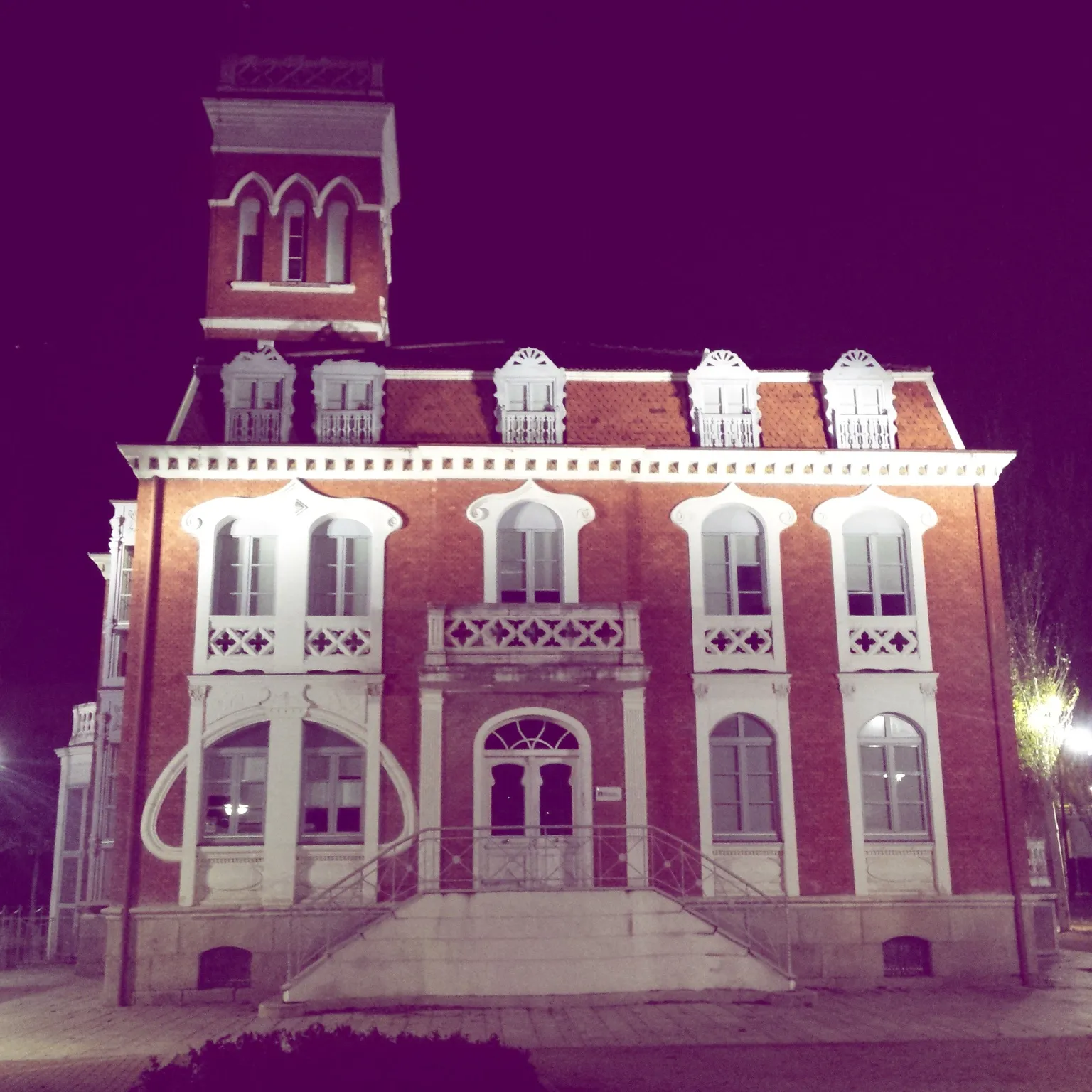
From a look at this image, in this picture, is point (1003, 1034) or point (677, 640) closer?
point (1003, 1034)

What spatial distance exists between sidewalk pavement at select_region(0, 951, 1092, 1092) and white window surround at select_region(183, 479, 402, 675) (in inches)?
235

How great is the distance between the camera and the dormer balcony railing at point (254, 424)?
72.8 ft

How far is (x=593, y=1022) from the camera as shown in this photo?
1603cm

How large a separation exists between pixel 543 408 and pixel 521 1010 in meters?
11.0

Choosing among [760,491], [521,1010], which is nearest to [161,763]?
[521,1010]

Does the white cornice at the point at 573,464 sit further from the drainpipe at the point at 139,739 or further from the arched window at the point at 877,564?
the drainpipe at the point at 139,739

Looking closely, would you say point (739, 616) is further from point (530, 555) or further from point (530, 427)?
point (530, 427)

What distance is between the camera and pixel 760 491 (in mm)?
22266

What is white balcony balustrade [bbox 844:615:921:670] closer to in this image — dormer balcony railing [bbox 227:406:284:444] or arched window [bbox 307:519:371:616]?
arched window [bbox 307:519:371:616]

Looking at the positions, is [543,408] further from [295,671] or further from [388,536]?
[295,671]

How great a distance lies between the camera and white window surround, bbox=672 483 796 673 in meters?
21.4

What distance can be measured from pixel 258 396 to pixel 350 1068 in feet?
52.4

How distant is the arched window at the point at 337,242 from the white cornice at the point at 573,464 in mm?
7228

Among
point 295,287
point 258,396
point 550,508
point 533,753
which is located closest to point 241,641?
point 258,396
